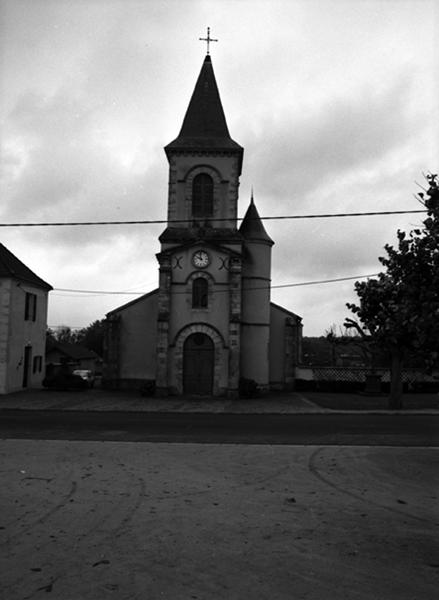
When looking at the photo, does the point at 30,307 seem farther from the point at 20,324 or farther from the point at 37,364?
the point at 37,364

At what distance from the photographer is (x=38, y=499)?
28.1 ft

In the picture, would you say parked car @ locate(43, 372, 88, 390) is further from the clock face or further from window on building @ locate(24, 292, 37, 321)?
the clock face

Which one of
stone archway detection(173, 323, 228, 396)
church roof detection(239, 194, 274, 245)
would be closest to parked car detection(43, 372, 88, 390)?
stone archway detection(173, 323, 228, 396)

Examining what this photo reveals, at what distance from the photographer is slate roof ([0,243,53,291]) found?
29.7 metres

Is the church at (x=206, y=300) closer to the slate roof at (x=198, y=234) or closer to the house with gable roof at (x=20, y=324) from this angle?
the slate roof at (x=198, y=234)

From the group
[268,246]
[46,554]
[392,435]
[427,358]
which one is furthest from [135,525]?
[268,246]

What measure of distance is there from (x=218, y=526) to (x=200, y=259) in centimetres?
2299

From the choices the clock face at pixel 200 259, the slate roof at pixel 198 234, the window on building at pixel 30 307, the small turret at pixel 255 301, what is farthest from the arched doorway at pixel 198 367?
the window on building at pixel 30 307

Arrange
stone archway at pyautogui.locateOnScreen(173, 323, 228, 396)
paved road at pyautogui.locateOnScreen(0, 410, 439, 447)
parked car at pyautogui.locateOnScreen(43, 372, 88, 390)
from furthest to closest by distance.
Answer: parked car at pyautogui.locateOnScreen(43, 372, 88, 390), stone archway at pyautogui.locateOnScreen(173, 323, 228, 396), paved road at pyautogui.locateOnScreen(0, 410, 439, 447)

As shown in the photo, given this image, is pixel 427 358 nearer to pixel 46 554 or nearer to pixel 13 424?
pixel 46 554

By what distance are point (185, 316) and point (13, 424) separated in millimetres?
13025

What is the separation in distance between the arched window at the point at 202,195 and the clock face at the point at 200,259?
114 inches

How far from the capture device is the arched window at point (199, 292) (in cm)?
2961

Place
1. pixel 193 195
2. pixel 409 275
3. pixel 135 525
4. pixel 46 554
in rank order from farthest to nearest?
1. pixel 193 195
2. pixel 409 275
3. pixel 135 525
4. pixel 46 554
